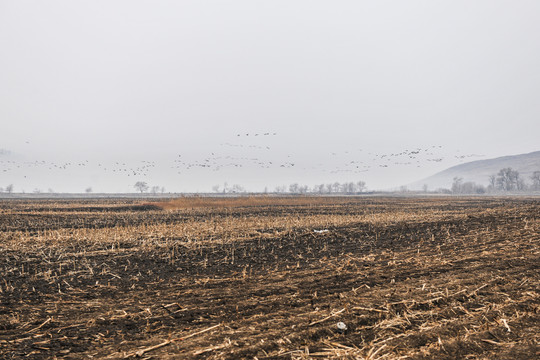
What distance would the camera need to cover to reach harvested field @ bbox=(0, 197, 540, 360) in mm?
5973

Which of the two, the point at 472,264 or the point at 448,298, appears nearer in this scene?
the point at 448,298

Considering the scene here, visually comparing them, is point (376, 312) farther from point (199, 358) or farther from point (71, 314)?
point (71, 314)

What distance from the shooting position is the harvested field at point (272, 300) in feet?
19.6

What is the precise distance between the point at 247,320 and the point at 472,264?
28.8 feet

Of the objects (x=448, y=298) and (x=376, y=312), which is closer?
(x=376, y=312)

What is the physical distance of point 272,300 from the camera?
8.46m

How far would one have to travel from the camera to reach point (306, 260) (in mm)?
13750

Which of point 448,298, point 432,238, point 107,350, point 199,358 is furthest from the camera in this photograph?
point 432,238

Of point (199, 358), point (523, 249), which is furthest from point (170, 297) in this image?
point (523, 249)

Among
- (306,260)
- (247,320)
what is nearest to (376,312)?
(247,320)

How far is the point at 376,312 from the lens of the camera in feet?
24.7

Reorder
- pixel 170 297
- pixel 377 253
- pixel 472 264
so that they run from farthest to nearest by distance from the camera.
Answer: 1. pixel 377 253
2. pixel 472 264
3. pixel 170 297

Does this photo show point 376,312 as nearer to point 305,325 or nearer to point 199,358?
point 305,325

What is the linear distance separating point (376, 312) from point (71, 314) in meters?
6.96
